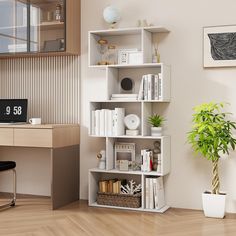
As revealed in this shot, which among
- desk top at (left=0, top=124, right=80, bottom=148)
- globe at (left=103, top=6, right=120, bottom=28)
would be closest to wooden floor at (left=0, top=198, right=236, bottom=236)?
desk top at (left=0, top=124, right=80, bottom=148)

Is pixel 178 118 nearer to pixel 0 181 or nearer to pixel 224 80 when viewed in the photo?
pixel 224 80

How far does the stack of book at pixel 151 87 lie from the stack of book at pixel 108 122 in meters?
0.30

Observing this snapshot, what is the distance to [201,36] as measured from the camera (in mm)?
4168

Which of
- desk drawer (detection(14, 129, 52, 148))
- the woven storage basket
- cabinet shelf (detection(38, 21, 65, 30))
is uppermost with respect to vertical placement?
cabinet shelf (detection(38, 21, 65, 30))

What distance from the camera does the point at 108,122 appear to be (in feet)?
14.0

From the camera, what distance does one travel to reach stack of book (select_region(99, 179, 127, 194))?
14.0ft

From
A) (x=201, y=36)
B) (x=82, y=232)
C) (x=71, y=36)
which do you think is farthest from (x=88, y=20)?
(x=82, y=232)

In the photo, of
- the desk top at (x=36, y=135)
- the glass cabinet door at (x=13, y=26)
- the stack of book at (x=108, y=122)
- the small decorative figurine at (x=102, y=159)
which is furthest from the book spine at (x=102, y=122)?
the glass cabinet door at (x=13, y=26)

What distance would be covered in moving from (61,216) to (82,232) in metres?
0.56

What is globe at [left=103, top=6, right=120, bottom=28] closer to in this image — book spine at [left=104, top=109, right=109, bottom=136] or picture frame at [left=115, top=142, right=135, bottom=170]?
book spine at [left=104, top=109, right=109, bottom=136]

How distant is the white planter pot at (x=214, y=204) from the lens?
3.85 meters

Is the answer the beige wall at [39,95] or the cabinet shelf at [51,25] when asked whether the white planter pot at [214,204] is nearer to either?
the beige wall at [39,95]

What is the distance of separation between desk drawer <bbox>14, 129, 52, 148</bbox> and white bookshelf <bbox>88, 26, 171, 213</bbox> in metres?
0.45

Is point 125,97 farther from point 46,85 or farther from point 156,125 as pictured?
point 46,85
